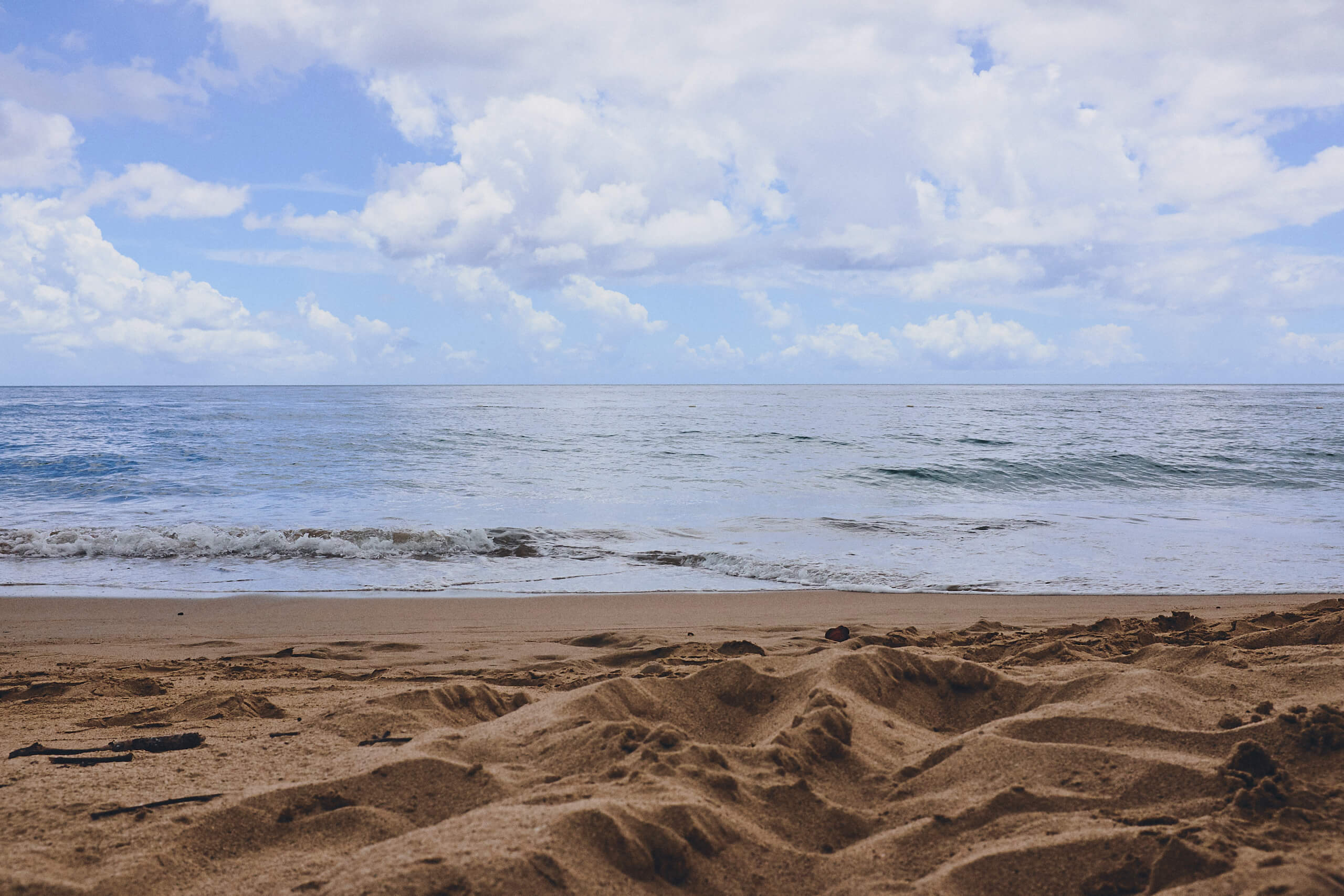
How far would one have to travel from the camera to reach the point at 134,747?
2.86 meters

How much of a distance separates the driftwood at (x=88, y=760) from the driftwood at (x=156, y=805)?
53 cm

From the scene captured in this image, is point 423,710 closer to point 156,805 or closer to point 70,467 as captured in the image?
point 156,805

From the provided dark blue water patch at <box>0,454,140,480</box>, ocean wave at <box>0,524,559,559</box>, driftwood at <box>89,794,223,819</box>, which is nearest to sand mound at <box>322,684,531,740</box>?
driftwood at <box>89,794,223,819</box>

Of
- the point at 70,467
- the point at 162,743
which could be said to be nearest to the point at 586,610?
the point at 162,743

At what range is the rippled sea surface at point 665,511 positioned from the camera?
7.86m

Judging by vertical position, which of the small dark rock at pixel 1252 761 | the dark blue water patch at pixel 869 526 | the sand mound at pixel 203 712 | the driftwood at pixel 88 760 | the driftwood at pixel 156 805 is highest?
the small dark rock at pixel 1252 761

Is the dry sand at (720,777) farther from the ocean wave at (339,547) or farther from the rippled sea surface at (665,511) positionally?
the ocean wave at (339,547)

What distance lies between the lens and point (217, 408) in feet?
153

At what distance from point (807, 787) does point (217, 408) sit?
52.8m

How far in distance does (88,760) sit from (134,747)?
0.15m

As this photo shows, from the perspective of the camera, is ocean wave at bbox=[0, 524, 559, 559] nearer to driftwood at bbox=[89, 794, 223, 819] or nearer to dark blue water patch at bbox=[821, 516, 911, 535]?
dark blue water patch at bbox=[821, 516, 911, 535]

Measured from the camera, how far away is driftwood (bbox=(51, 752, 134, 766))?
2.67m

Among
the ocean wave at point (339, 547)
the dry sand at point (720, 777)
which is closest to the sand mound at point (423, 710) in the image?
the dry sand at point (720, 777)

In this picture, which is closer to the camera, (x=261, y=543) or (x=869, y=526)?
(x=261, y=543)
